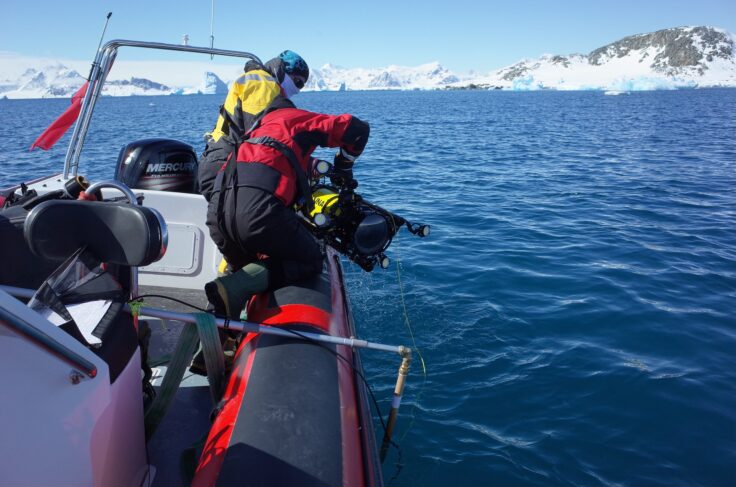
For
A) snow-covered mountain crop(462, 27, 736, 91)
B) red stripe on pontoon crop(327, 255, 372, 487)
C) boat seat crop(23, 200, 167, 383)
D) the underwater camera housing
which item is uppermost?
snow-covered mountain crop(462, 27, 736, 91)

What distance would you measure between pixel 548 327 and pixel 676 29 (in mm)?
203744

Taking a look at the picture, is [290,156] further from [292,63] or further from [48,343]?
[48,343]

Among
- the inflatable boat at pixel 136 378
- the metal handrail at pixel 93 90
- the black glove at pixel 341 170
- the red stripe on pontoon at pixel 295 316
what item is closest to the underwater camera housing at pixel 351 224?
the black glove at pixel 341 170

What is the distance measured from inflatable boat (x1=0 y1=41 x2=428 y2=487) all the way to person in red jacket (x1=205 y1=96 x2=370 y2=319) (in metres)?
0.15

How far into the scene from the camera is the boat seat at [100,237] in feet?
5.80

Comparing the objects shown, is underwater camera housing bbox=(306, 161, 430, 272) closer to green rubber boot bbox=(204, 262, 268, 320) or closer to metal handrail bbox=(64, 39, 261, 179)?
green rubber boot bbox=(204, 262, 268, 320)

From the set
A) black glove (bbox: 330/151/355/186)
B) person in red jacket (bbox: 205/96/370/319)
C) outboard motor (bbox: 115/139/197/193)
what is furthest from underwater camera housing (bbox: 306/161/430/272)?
outboard motor (bbox: 115/139/197/193)

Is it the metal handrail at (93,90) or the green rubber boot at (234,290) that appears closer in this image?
the green rubber boot at (234,290)

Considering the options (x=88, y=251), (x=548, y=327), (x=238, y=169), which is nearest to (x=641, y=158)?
(x=548, y=327)

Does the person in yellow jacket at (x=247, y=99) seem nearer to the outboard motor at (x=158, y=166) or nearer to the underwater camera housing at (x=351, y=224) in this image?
the underwater camera housing at (x=351, y=224)

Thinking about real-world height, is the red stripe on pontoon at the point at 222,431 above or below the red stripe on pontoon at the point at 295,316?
below

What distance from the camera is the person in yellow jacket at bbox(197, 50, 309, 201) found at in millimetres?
3424

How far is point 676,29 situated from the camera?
170m

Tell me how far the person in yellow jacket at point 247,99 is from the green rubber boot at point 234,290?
814mm
